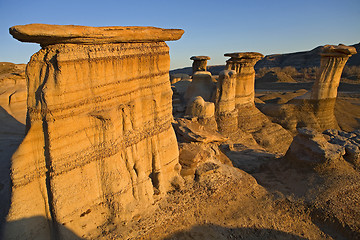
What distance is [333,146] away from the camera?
6.77m

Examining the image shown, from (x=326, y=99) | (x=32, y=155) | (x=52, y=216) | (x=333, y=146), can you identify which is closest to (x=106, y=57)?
(x=32, y=155)

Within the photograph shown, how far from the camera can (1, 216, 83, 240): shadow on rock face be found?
313cm

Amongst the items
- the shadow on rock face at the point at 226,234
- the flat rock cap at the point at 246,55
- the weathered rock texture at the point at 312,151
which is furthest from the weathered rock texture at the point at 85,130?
the flat rock cap at the point at 246,55

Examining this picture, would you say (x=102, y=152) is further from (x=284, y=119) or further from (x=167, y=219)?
(x=284, y=119)

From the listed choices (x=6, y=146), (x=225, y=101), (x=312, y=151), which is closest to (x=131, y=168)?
(x=6, y=146)

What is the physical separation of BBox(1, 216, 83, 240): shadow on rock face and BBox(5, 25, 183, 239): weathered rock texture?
0.01 m

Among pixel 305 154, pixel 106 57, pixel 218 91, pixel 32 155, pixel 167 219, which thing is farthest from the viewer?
pixel 218 91

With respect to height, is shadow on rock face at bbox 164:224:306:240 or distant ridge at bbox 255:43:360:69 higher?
distant ridge at bbox 255:43:360:69

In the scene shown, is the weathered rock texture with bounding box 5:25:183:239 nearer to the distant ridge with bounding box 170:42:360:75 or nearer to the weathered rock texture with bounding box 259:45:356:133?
the weathered rock texture with bounding box 259:45:356:133

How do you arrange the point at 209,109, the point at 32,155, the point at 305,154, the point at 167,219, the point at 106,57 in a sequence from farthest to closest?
the point at 209,109
the point at 305,154
the point at 167,219
the point at 106,57
the point at 32,155

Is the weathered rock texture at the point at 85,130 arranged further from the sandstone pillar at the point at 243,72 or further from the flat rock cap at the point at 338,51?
the flat rock cap at the point at 338,51

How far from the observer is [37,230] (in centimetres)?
332

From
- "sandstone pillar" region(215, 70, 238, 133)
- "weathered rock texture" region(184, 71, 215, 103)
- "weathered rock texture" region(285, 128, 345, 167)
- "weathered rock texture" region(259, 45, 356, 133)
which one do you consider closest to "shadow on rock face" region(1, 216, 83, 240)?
"weathered rock texture" region(285, 128, 345, 167)

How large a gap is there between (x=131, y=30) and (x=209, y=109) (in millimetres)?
6102
